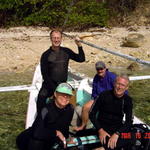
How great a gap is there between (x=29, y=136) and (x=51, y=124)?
1.32 feet

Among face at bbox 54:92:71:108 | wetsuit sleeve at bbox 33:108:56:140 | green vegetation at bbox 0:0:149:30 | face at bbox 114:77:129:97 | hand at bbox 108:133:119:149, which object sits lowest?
hand at bbox 108:133:119:149

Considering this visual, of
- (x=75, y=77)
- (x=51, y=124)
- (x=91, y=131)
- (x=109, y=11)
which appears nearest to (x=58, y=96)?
(x=51, y=124)

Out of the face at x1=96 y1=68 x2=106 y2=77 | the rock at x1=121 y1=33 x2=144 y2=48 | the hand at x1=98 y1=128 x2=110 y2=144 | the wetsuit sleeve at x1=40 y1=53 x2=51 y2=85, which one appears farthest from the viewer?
the rock at x1=121 y1=33 x2=144 y2=48

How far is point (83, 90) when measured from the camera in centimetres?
704

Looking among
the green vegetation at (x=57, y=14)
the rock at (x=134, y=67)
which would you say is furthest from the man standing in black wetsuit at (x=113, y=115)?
the green vegetation at (x=57, y=14)

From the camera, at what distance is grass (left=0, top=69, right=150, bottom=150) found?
6793mm

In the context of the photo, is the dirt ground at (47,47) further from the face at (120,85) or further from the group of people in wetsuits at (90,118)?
the face at (120,85)

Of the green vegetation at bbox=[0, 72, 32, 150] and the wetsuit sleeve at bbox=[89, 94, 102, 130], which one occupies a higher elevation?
the wetsuit sleeve at bbox=[89, 94, 102, 130]

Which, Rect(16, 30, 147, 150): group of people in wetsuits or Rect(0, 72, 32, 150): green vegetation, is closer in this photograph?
Rect(16, 30, 147, 150): group of people in wetsuits

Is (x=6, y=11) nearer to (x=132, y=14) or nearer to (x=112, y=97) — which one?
(x=132, y=14)

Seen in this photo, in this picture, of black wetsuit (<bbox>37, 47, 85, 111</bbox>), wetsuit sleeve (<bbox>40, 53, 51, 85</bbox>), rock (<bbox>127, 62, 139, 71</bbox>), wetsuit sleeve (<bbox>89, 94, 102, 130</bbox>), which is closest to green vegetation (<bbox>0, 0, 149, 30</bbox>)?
rock (<bbox>127, 62, 139, 71</bbox>)

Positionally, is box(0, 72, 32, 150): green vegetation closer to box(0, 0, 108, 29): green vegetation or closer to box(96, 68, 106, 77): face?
box(96, 68, 106, 77): face

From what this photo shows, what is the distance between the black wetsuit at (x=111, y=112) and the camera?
447 cm

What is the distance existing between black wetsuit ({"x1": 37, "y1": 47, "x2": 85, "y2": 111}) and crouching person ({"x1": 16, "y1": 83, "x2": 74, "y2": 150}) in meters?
1.44
